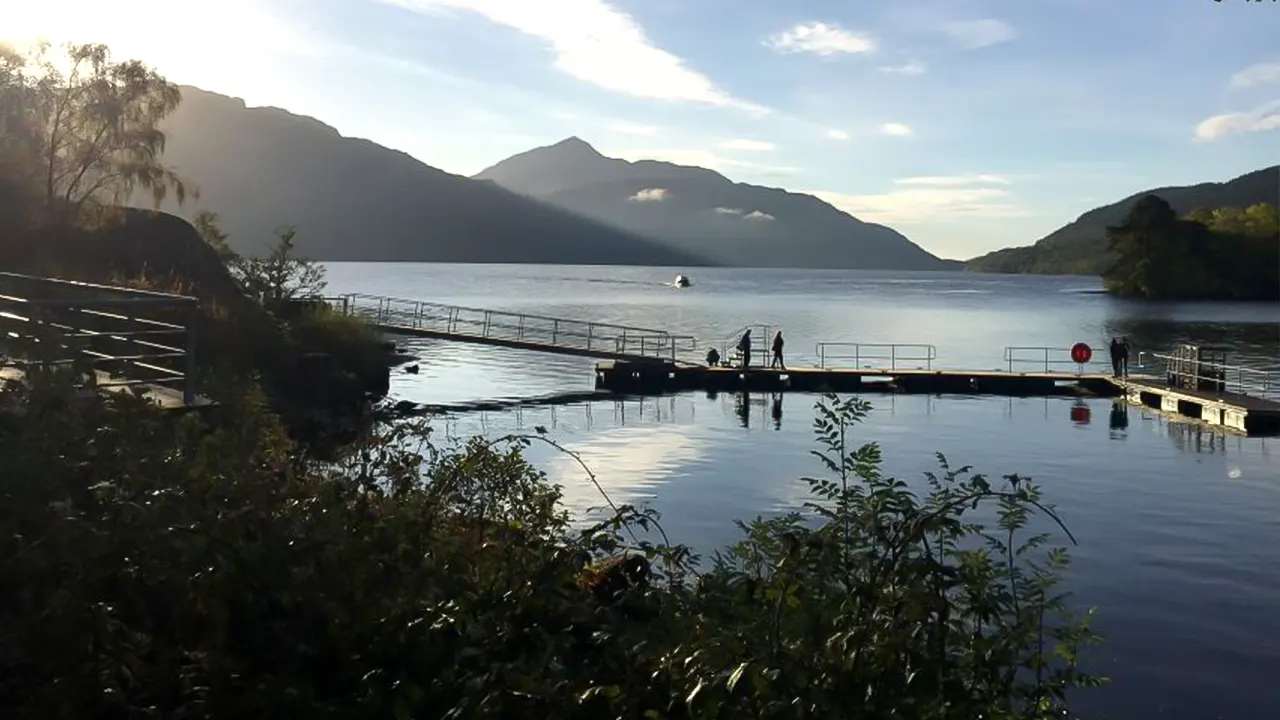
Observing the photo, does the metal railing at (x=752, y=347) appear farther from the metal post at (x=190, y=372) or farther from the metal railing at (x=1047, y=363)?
the metal post at (x=190, y=372)

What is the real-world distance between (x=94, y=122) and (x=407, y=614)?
153ft

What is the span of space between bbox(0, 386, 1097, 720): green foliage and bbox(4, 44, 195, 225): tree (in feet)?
140

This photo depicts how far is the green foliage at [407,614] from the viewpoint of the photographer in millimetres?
3520

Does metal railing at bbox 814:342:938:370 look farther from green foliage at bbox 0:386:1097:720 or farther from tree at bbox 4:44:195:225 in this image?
green foliage at bbox 0:386:1097:720

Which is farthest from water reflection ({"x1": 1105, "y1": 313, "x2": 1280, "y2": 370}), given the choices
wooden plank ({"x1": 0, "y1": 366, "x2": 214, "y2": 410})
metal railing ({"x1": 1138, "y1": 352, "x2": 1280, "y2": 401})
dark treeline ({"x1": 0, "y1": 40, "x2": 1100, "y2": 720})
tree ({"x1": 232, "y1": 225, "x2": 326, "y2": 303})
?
dark treeline ({"x1": 0, "y1": 40, "x2": 1100, "y2": 720})

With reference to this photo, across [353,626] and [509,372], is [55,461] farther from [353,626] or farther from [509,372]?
[509,372]

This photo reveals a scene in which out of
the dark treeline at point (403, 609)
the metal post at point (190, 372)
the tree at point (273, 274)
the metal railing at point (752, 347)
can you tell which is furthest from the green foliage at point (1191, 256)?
the dark treeline at point (403, 609)

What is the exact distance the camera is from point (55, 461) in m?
4.52

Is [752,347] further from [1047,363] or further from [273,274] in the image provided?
[273,274]

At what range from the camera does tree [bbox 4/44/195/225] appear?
43719mm

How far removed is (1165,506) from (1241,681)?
36.0 feet

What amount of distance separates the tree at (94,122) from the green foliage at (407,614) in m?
42.7

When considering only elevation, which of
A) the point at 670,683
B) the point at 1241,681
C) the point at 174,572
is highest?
the point at 174,572

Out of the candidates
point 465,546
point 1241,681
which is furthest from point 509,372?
point 465,546
